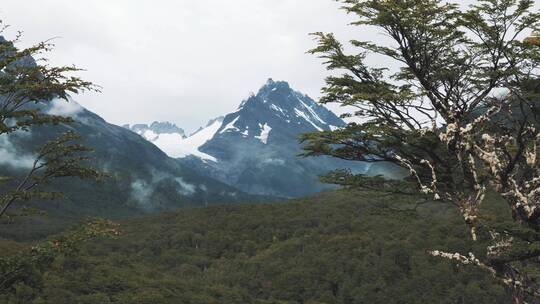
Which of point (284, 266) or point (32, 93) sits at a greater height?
point (32, 93)

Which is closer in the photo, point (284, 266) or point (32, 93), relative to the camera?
point (32, 93)

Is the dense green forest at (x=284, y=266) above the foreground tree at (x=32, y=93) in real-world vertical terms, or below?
below

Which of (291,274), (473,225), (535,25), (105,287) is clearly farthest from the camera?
(291,274)

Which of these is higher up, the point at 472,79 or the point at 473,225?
the point at 472,79

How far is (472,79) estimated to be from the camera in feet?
52.5

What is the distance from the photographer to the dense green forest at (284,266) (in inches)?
4281

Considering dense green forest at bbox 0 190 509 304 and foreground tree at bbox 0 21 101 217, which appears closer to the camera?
foreground tree at bbox 0 21 101 217

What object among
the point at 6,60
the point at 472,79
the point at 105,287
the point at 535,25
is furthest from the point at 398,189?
the point at 105,287

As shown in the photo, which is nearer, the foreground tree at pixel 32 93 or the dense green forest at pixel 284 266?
the foreground tree at pixel 32 93

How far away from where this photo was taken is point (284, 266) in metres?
137

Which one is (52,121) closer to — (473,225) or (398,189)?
(398,189)

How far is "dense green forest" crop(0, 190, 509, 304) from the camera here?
109 m

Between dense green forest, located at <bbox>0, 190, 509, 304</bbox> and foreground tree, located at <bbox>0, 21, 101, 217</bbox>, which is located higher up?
foreground tree, located at <bbox>0, 21, 101, 217</bbox>

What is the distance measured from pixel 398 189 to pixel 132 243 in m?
171
